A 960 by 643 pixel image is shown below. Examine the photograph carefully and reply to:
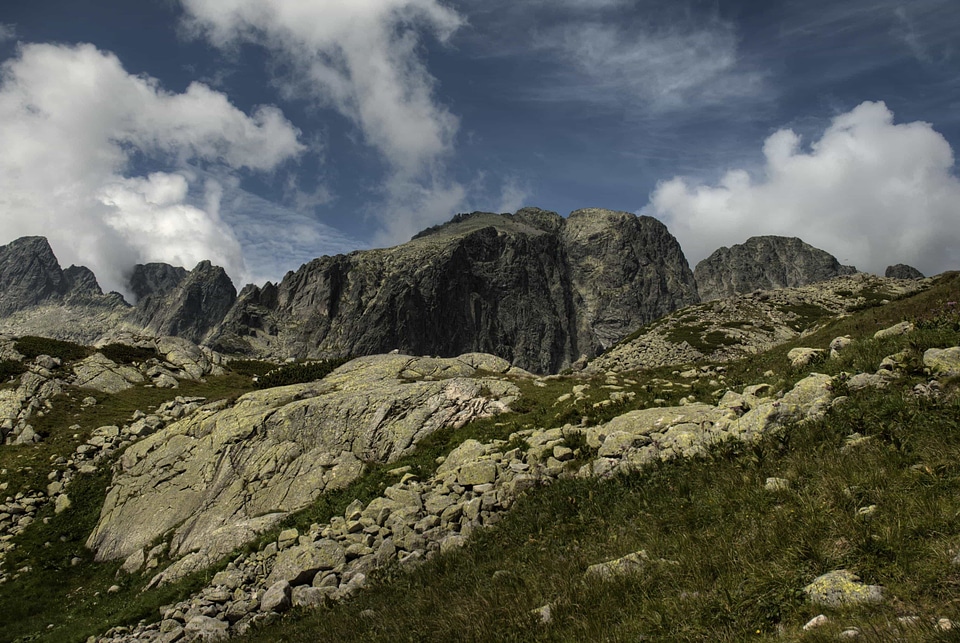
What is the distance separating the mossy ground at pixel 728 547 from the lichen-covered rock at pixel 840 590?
129mm

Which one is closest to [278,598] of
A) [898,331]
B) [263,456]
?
[263,456]

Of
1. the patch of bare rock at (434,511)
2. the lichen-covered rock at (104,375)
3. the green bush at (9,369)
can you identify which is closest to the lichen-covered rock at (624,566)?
the patch of bare rock at (434,511)

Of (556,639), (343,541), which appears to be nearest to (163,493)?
(343,541)

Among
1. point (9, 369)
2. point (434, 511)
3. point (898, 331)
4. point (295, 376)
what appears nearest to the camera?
point (434, 511)

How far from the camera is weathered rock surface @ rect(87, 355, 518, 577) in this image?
64.9ft

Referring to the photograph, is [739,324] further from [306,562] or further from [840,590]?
[840,590]

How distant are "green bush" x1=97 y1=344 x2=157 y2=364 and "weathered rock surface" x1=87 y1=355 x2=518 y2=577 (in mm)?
24969

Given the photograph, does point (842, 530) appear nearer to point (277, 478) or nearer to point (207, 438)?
point (277, 478)

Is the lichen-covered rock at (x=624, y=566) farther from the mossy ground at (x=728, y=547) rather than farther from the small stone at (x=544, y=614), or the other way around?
the small stone at (x=544, y=614)

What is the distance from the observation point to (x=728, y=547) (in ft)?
20.7

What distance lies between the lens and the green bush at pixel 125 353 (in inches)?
1754

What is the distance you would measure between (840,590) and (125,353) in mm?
58904

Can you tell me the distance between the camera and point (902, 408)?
327 inches

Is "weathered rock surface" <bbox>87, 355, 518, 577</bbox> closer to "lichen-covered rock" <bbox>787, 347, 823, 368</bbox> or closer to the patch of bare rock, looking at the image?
the patch of bare rock
